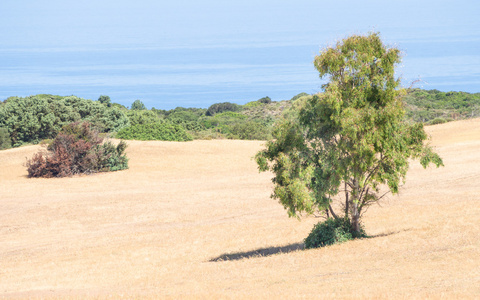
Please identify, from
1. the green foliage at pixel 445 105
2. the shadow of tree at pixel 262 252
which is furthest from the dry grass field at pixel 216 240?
the green foliage at pixel 445 105

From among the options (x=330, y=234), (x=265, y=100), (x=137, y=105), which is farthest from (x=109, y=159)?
(x=265, y=100)

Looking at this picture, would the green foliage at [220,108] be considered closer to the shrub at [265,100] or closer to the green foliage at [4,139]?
the shrub at [265,100]

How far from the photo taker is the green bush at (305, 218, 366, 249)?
22.5 metres

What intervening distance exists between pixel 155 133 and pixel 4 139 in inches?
741

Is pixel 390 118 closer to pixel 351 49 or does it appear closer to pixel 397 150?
pixel 397 150

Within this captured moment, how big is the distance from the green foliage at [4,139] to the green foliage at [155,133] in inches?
560

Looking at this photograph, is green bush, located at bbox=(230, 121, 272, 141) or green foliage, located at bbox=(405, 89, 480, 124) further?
green foliage, located at bbox=(405, 89, 480, 124)

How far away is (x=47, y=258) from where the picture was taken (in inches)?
979

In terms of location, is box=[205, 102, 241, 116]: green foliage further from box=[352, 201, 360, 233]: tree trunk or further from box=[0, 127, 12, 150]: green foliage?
box=[352, 201, 360, 233]: tree trunk

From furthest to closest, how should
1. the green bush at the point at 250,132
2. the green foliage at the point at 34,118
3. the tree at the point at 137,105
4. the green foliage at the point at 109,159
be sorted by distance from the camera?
1. the tree at the point at 137,105
2. the green bush at the point at 250,132
3. the green foliage at the point at 34,118
4. the green foliage at the point at 109,159

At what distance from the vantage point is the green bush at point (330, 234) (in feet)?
73.7

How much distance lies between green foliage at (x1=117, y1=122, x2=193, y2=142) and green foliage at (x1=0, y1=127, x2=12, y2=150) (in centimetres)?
1422

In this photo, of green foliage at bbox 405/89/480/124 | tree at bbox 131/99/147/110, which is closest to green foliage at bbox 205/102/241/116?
tree at bbox 131/99/147/110

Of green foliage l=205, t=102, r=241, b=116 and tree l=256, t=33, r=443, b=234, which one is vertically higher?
green foliage l=205, t=102, r=241, b=116
